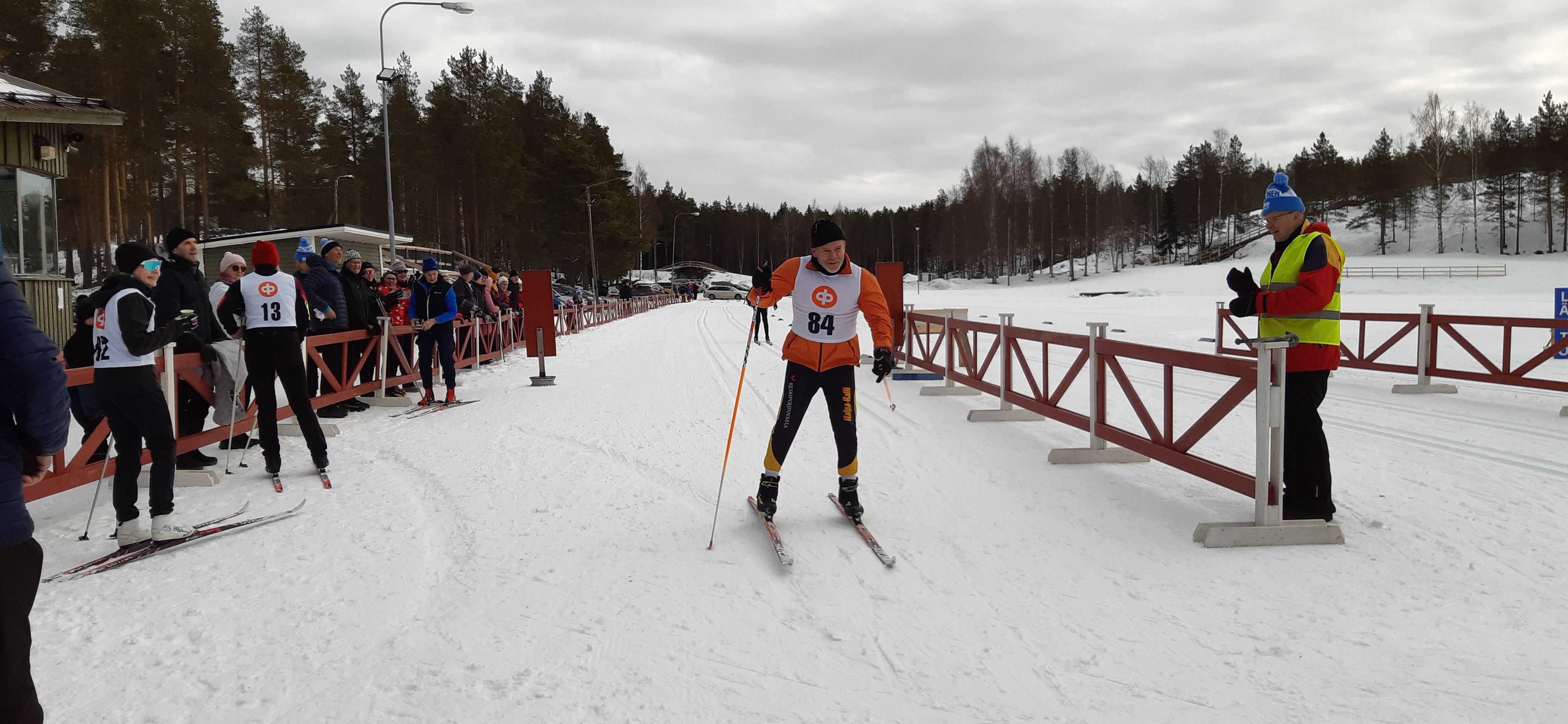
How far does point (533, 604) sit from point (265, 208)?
153ft

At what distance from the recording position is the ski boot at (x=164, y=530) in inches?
178

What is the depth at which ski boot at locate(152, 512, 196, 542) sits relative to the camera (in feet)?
14.9

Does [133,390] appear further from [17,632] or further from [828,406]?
[828,406]

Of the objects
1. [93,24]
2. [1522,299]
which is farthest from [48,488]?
[1522,299]

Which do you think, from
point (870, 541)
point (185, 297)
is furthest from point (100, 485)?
point (870, 541)

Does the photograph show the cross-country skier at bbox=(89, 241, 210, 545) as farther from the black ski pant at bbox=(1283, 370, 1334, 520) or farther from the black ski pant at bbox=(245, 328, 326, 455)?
the black ski pant at bbox=(1283, 370, 1334, 520)

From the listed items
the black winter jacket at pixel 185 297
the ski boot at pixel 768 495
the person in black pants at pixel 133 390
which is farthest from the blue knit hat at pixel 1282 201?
the black winter jacket at pixel 185 297

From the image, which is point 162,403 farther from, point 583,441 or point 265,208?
point 265,208

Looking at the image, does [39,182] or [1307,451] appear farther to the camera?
[39,182]

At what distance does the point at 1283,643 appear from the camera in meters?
3.25

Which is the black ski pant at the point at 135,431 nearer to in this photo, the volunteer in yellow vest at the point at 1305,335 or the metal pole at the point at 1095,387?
the volunteer in yellow vest at the point at 1305,335

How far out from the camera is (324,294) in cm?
905

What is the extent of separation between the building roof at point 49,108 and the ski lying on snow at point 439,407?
24.4 feet

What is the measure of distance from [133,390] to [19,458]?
9.20 feet
